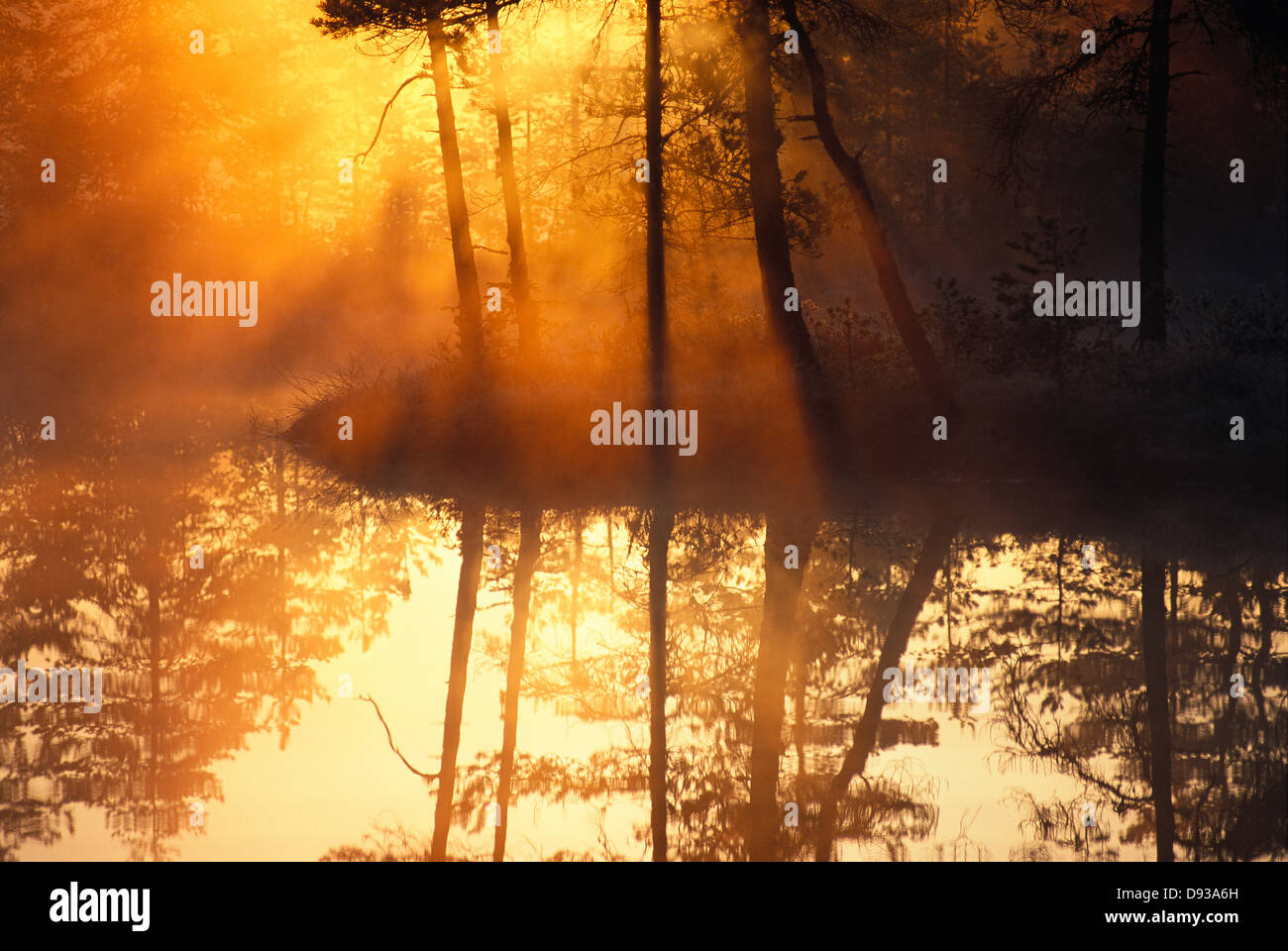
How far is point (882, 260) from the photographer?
763 inches

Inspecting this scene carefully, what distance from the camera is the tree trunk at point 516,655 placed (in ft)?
20.7

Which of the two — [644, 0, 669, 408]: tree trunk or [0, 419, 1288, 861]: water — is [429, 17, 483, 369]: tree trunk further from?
[0, 419, 1288, 861]: water

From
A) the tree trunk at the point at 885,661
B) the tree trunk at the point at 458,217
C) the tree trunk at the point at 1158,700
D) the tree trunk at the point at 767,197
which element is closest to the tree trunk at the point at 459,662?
the tree trunk at the point at 885,661

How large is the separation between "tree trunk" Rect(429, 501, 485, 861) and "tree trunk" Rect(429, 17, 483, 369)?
21.7 ft

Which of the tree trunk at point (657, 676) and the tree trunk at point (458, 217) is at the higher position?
the tree trunk at point (458, 217)

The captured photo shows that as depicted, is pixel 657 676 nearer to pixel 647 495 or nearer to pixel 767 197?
pixel 647 495

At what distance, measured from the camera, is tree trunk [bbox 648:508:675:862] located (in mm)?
6301

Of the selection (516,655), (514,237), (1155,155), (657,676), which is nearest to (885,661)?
(657,676)

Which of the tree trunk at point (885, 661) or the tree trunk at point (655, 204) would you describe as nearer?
the tree trunk at point (885, 661)

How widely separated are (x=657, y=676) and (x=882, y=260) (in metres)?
12.1

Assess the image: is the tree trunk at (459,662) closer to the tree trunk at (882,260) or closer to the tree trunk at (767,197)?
the tree trunk at (767,197)

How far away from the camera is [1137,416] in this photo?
17.2 metres

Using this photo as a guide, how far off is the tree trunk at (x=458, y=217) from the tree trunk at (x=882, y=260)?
615 cm
